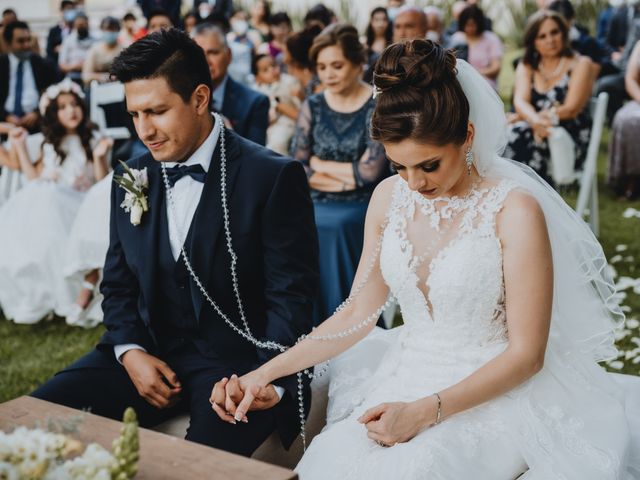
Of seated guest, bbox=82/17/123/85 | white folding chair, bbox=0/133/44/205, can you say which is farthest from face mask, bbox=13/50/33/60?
white folding chair, bbox=0/133/44/205

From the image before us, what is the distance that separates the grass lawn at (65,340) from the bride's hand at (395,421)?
6.24ft

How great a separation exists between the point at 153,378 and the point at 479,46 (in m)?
6.69

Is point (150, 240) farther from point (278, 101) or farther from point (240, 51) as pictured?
→ point (240, 51)

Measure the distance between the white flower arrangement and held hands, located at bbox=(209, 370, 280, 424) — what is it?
3.07 feet

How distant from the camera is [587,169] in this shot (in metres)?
5.64

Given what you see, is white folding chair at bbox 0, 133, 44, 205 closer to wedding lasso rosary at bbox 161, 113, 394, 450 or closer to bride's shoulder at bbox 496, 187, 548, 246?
wedding lasso rosary at bbox 161, 113, 394, 450

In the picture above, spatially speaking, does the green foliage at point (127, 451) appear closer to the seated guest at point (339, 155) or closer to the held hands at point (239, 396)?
the held hands at point (239, 396)

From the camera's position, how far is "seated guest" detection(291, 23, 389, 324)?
443 cm

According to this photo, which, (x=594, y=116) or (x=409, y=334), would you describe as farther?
(x=594, y=116)

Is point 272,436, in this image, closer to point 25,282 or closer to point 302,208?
point 302,208

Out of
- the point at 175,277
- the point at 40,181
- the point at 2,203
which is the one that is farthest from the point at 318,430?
the point at 2,203

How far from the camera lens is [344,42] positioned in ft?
15.1

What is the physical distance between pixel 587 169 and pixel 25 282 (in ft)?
12.9

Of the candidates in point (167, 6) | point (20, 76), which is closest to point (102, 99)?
point (20, 76)
